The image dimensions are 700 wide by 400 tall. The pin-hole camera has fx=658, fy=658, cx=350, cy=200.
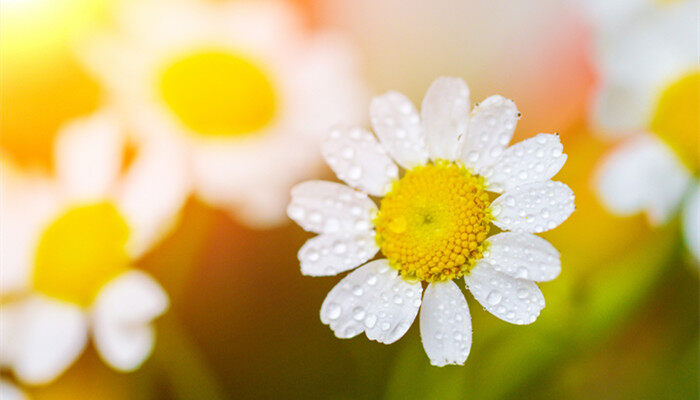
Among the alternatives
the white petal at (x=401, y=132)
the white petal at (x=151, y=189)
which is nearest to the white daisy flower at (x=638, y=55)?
the white petal at (x=401, y=132)

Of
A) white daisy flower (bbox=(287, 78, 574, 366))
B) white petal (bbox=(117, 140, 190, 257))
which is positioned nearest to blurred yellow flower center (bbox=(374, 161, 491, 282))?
white daisy flower (bbox=(287, 78, 574, 366))

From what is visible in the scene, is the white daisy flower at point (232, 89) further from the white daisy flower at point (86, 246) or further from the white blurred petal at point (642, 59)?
the white blurred petal at point (642, 59)

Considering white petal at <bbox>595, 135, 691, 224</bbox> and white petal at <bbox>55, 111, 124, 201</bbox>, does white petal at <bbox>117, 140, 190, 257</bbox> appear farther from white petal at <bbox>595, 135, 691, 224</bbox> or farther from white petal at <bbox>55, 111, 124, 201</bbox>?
white petal at <bbox>595, 135, 691, 224</bbox>

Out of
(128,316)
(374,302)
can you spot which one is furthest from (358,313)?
(128,316)

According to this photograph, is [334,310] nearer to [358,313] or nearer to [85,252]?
[358,313]

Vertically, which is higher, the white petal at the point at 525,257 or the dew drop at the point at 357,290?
the white petal at the point at 525,257

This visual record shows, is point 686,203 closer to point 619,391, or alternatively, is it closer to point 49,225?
point 619,391
